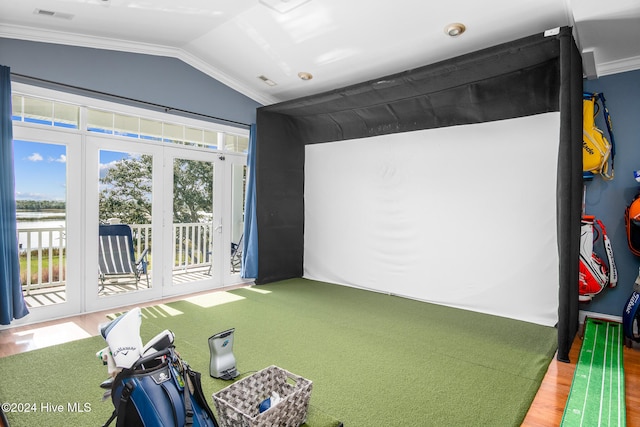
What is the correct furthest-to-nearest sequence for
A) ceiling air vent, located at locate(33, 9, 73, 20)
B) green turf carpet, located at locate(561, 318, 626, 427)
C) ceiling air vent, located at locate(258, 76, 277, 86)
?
ceiling air vent, located at locate(258, 76, 277, 86)
ceiling air vent, located at locate(33, 9, 73, 20)
green turf carpet, located at locate(561, 318, 626, 427)

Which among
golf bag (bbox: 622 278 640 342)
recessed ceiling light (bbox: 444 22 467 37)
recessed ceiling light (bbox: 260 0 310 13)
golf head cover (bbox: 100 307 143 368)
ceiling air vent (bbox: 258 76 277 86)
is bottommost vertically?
Answer: golf bag (bbox: 622 278 640 342)

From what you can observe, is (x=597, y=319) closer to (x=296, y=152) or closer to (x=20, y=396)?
(x=296, y=152)

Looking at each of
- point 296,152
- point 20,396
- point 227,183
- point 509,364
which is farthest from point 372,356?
point 296,152

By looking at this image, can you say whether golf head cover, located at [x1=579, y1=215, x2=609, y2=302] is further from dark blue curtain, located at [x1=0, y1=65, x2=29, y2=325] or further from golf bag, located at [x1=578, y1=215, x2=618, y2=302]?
dark blue curtain, located at [x1=0, y1=65, x2=29, y2=325]

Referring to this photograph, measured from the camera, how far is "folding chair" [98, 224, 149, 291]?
3934mm

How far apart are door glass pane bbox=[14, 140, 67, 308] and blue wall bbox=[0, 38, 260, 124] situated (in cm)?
72

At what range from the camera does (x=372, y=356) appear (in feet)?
9.12

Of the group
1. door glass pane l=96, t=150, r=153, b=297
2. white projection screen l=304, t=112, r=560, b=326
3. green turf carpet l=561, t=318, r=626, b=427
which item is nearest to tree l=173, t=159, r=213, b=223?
door glass pane l=96, t=150, r=153, b=297

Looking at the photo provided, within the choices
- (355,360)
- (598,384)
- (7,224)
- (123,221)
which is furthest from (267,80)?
(598,384)


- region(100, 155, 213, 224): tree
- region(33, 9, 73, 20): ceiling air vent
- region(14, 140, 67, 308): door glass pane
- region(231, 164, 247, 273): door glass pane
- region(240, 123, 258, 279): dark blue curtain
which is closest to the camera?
region(33, 9, 73, 20): ceiling air vent

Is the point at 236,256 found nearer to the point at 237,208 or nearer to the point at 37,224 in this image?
the point at 237,208

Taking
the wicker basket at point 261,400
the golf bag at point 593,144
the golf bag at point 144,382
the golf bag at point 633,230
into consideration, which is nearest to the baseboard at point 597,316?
the golf bag at point 633,230

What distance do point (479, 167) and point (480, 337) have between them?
178 cm

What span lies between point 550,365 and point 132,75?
4770mm
